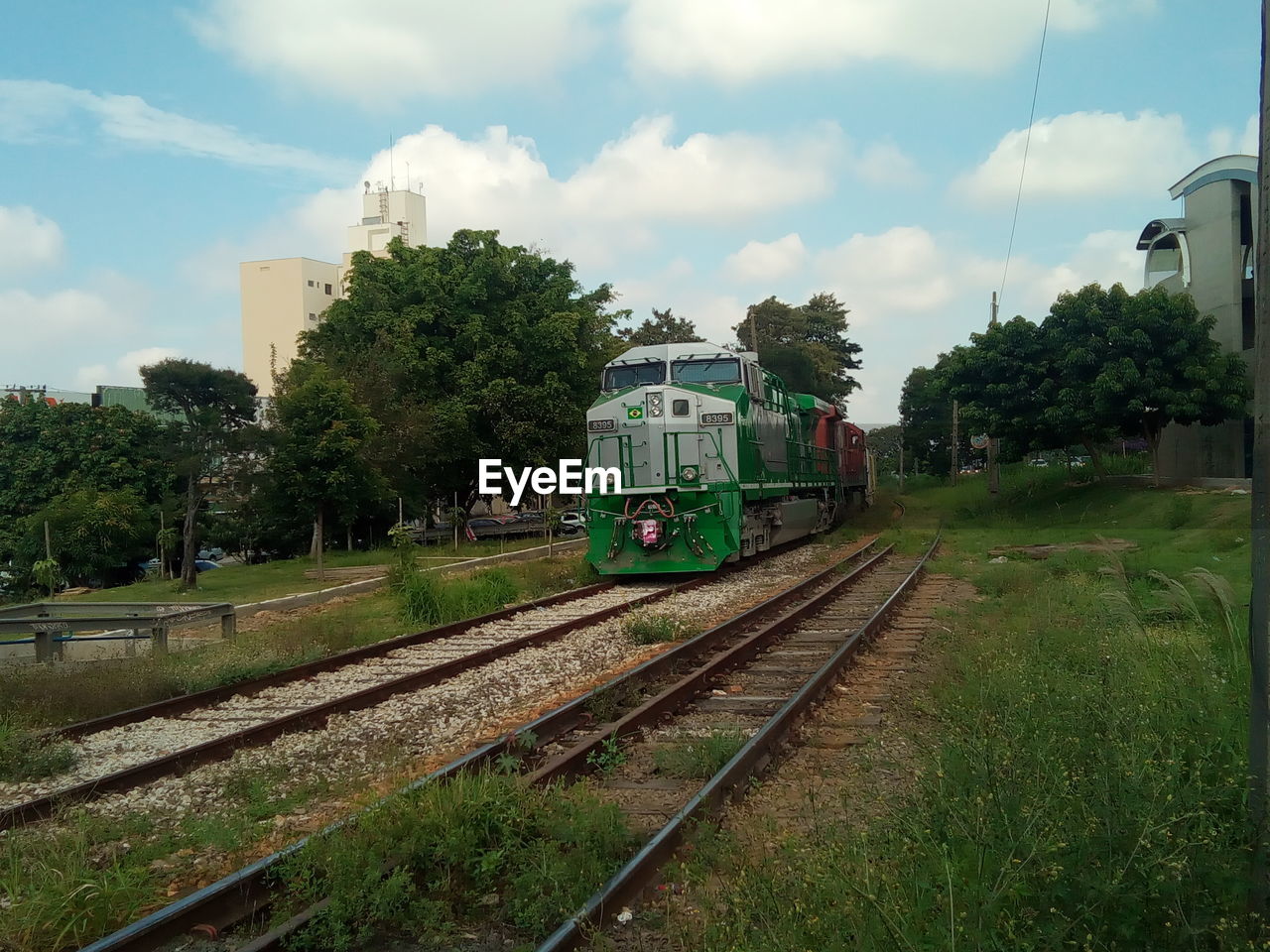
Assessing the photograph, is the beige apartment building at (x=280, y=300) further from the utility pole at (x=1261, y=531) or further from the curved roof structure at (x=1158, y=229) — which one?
the utility pole at (x=1261, y=531)

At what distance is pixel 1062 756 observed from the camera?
14.8ft

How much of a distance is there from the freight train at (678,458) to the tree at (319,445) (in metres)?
8.01

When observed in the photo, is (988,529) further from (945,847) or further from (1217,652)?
(945,847)

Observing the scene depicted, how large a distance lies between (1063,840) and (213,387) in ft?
89.6

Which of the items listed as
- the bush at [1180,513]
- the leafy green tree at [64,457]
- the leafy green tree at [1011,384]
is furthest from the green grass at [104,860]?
the leafy green tree at [64,457]

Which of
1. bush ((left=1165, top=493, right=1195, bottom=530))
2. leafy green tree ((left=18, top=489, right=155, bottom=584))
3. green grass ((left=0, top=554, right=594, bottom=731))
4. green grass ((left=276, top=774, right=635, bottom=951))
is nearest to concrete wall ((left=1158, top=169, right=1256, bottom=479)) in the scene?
bush ((left=1165, top=493, right=1195, bottom=530))

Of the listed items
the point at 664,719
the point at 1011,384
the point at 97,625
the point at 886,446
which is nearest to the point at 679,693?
the point at 664,719

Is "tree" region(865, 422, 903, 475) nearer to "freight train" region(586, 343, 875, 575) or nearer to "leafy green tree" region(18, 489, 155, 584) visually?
"leafy green tree" region(18, 489, 155, 584)

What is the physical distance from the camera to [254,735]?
267 inches

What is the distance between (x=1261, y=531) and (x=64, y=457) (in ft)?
113

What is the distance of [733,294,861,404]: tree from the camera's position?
53562 mm

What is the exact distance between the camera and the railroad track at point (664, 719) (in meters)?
3.83

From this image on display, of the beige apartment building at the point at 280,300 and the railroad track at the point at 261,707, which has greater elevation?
the beige apartment building at the point at 280,300

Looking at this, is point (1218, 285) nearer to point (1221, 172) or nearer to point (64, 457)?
point (1221, 172)
